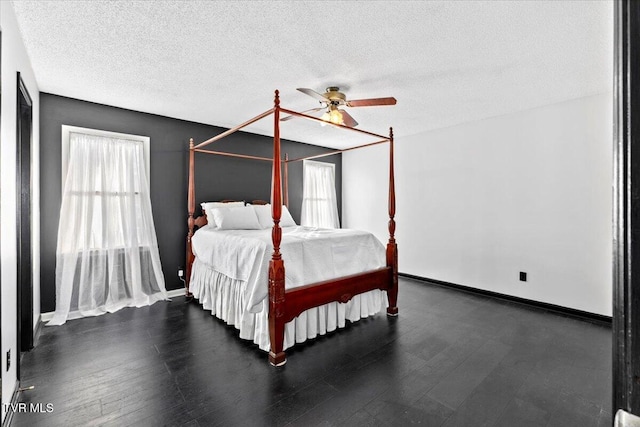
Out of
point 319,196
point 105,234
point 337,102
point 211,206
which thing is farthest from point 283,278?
point 319,196

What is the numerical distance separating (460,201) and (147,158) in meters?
4.36

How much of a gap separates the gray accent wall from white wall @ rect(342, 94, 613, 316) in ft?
7.34

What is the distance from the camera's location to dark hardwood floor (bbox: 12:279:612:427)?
1.83 meters

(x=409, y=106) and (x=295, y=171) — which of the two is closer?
(x=409, y=106)

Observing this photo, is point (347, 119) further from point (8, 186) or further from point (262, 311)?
point (8, 186)

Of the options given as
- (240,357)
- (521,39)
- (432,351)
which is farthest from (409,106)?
(240,357)

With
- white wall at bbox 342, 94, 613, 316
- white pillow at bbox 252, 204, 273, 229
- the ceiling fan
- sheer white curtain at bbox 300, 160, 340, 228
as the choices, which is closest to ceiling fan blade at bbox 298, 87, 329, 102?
the ceiling fan

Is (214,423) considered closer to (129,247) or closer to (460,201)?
(129,247)

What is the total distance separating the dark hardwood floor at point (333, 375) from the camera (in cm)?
183

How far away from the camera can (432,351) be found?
8.55 feet

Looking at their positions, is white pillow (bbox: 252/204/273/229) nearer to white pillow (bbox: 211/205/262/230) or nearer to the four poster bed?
white pillow (bbox: 211/205/262/230)

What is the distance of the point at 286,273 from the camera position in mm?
2660

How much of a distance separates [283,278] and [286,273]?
0.15 metres

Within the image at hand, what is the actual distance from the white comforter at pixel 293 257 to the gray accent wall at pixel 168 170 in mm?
925
